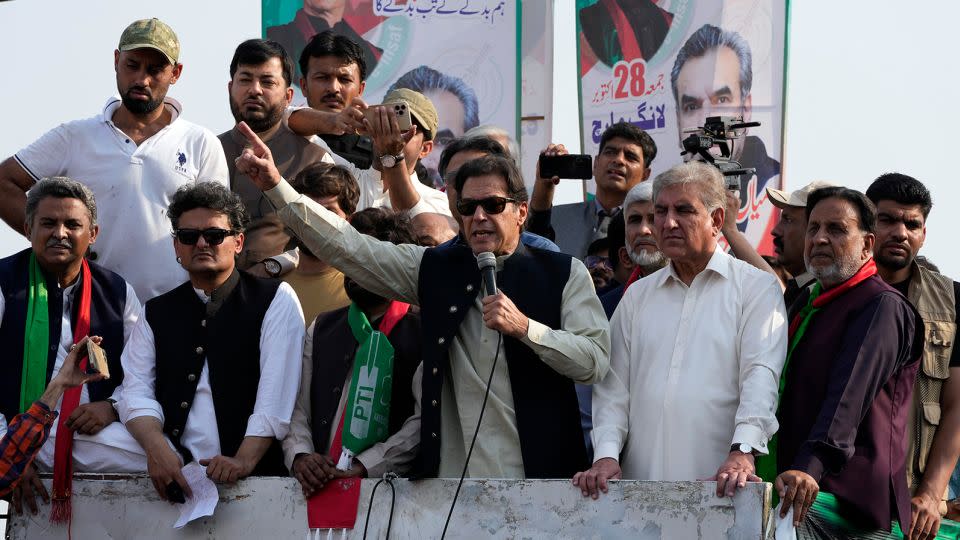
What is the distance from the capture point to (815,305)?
596cm

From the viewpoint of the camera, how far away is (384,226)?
264 inches

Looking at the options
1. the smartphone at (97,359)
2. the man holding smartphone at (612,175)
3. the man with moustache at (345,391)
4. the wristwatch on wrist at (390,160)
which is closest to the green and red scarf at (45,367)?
the smartphone at (97,359)

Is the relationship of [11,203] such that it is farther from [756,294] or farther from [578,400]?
[756,294]

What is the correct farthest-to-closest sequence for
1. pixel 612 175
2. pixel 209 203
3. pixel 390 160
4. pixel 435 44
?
A: pixel 435 44
pixel 612 175
pixel 390 160
pixel 209 203

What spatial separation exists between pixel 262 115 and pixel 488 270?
2.62m

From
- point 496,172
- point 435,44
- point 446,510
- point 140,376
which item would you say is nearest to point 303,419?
point 140,376

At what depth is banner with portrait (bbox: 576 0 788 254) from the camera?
10219mm

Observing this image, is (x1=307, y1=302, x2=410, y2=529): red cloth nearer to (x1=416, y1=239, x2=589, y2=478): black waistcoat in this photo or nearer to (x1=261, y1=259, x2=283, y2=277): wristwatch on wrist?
(x1=416, y1=239, x2=589, y2=478): black waistcoat

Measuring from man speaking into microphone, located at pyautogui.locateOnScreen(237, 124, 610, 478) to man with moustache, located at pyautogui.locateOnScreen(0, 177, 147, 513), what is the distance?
108cm

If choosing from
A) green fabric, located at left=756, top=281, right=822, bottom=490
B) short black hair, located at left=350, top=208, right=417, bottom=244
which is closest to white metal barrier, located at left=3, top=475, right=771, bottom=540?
green fabric, located at left=756, top=281, right=822, bottom=490

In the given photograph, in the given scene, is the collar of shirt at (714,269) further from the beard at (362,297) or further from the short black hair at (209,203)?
the short black hair at (209,203)

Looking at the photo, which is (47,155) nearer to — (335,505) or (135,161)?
(135,161)

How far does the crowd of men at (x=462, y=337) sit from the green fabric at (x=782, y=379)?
1cm

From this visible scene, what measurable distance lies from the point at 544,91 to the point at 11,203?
4744mm
